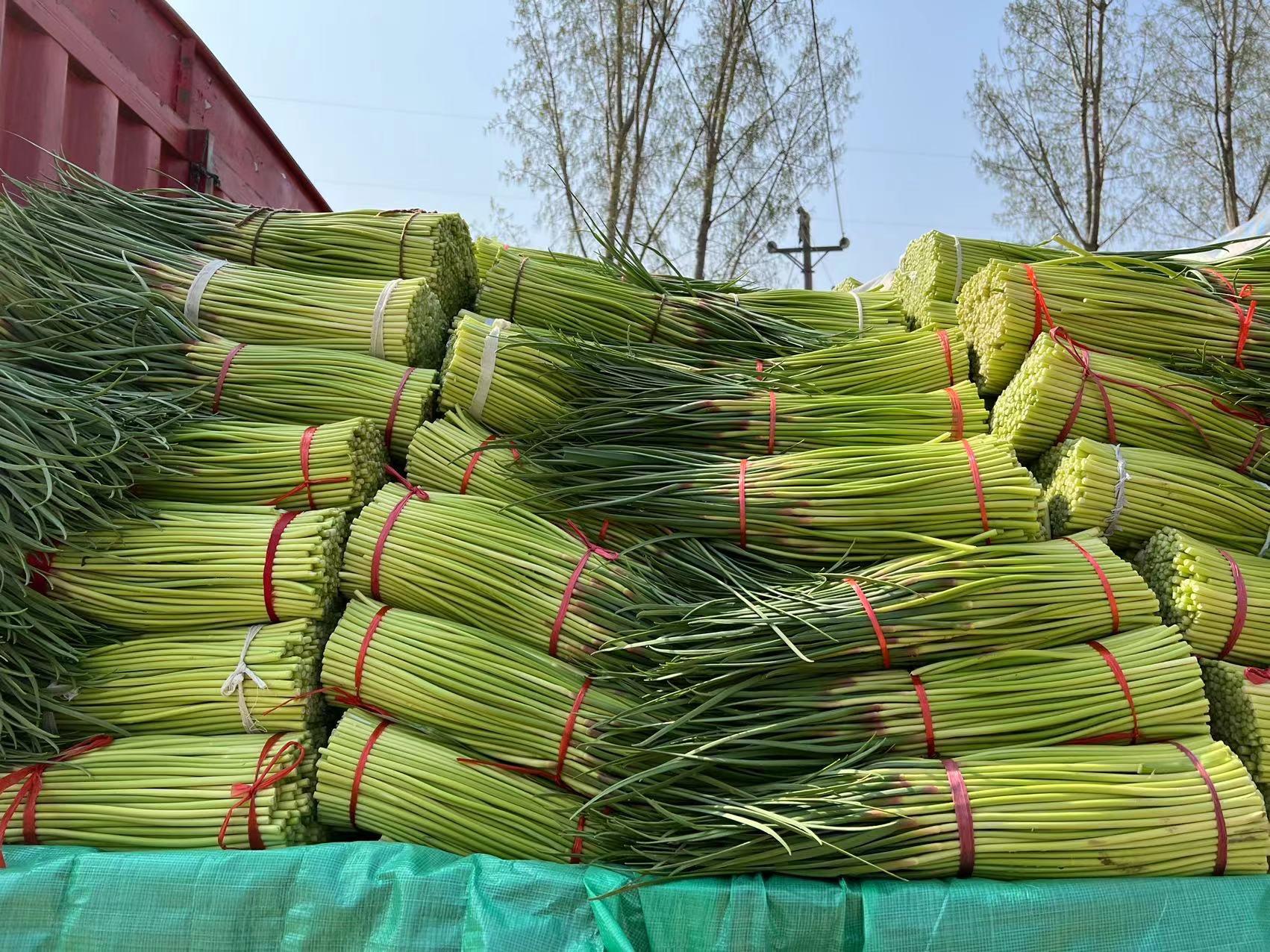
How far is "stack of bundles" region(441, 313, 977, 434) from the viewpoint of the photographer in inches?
89.0

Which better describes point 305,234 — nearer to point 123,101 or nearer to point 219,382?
point 219,382

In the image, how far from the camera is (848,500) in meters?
2.04

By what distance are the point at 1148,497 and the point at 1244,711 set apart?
496mm

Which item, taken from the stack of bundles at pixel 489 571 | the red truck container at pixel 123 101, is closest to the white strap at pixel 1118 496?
the stack of bundles at pixel 489 571

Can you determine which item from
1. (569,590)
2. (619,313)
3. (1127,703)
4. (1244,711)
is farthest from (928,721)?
(619,313)

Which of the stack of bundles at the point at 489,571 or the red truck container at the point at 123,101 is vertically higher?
the red truck container at the point at 123,101

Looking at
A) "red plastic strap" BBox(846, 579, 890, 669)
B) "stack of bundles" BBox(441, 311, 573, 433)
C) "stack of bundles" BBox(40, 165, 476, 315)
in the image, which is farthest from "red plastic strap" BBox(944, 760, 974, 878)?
"stack of bundles" BBox(40, 165, 476, 315)

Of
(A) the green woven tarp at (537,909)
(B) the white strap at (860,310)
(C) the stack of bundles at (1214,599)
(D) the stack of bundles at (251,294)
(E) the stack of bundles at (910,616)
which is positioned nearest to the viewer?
(A) the green woven tarp at (537,909)

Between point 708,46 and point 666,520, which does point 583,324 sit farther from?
point 708,46

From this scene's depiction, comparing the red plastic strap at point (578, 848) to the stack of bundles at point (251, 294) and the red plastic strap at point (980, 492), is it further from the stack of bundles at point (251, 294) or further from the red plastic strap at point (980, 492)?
the stack of bundles at point (251, 294)

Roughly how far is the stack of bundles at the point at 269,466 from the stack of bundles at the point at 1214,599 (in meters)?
1.89

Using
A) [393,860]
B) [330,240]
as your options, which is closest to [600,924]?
[393,860]

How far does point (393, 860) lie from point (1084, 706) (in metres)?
1.42

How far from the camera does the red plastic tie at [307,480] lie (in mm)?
2174
